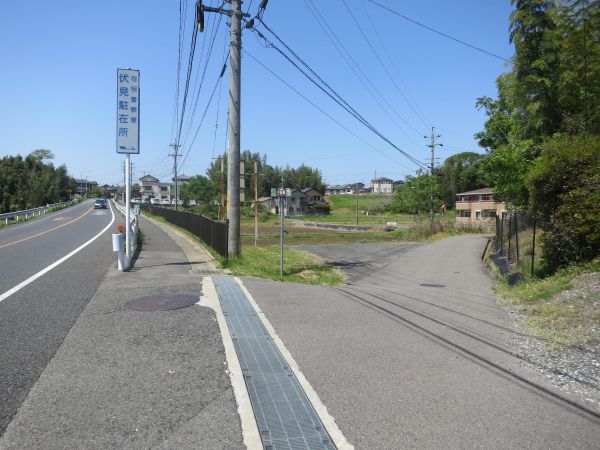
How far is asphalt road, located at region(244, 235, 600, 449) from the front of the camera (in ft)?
11.7

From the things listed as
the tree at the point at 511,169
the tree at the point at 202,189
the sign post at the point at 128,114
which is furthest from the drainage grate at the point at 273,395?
the tree at the point at 202,189

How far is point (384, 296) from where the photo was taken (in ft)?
31.8

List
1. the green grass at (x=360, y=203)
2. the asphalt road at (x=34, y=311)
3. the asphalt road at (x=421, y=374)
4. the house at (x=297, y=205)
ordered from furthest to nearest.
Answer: the green grass at (x=360, y=203), the house at (x=297, y=205), the asphalt road at (x=34, y=311), the asphalt road at (x=421, y=374)

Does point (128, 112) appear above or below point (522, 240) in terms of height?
above

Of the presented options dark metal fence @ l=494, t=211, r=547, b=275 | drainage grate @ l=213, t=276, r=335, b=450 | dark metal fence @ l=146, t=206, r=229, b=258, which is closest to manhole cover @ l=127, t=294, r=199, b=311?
drainage grate @ l=213, t=276, r=335, b=450

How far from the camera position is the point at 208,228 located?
18.1 meters

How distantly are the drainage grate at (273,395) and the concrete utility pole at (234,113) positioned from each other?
22.4 feet

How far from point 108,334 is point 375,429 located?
3660 mm

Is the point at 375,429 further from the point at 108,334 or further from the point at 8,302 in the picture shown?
the point at 8,302

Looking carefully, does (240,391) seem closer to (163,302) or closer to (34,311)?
(163,302)

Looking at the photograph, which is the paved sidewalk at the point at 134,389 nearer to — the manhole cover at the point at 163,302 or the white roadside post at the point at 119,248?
the manhole cover at the point at 163,302

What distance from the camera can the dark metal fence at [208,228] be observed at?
13.9 metres

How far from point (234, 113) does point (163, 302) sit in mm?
7181

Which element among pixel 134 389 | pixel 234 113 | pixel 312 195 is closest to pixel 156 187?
pixel 312 195
